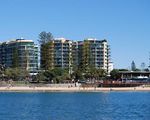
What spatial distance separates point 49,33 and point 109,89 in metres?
24.9

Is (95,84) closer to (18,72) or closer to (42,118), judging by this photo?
(18,72)

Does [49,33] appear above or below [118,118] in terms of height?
above

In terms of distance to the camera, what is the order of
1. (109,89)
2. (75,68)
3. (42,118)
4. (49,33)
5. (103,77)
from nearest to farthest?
(42,118) → (109,89) → (49,33) → (75,68) → (103,77)

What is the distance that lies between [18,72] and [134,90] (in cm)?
3384

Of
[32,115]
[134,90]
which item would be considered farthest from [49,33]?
[32,115]

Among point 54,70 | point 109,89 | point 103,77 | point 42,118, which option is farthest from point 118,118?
point 103,77

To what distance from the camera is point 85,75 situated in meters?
156

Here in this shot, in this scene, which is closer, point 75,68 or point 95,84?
point 95,84

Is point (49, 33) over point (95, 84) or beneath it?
over

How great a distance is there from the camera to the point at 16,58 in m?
152

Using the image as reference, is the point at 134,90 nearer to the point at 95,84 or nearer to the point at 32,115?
the point at 95,84

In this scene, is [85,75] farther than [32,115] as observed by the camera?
Yes

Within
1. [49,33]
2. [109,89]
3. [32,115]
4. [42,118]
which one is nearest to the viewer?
[42,118]

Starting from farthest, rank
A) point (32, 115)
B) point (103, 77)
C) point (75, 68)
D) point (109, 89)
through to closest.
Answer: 1. point (103, 77)
2. point (75, 68)
3. point (109, 89)
4. point (32, 115)
